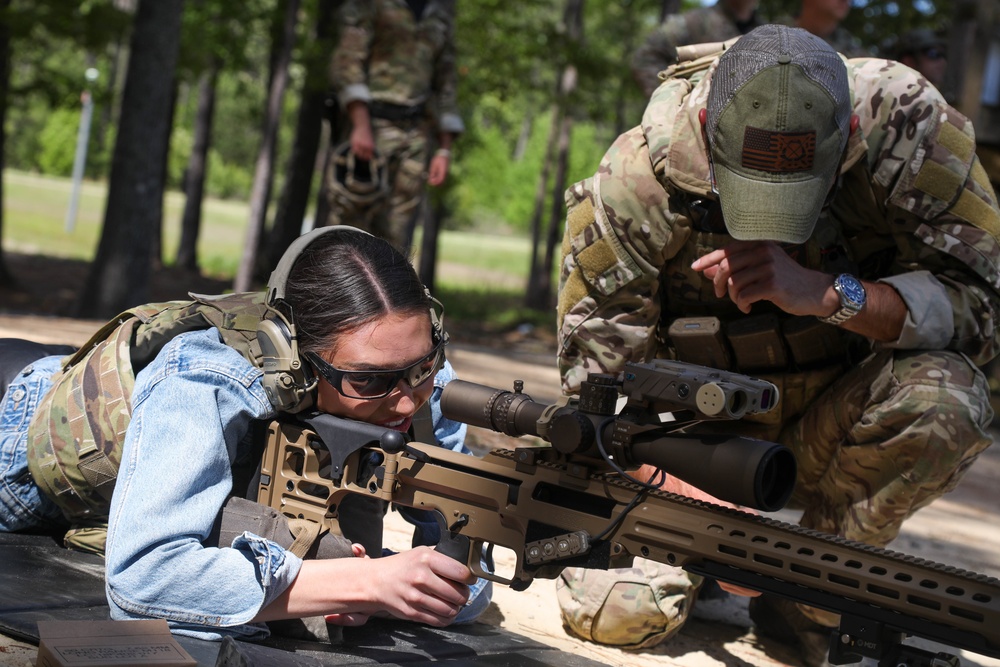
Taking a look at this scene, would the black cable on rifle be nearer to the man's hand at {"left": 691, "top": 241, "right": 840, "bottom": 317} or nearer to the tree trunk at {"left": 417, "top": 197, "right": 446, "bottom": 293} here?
the man's hand at {"left": 691, "top": 241, "right": 840, "bottom": 317}

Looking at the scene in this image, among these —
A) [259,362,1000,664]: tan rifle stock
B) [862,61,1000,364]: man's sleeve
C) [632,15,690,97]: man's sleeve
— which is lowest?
[259,362,1000,664]: tan rifle stock

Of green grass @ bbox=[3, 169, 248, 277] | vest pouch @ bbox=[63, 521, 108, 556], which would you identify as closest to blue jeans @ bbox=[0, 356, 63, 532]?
vest pouch @ bbox=[63, 521, 108, 556]

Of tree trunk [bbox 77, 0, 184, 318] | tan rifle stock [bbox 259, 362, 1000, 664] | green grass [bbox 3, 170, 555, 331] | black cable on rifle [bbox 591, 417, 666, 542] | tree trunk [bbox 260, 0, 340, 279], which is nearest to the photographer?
tan rifle stock [bbox 259, 362, 1000, 664]

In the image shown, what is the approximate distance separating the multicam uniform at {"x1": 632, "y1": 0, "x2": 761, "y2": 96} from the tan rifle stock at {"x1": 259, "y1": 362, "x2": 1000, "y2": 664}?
14.5 ft

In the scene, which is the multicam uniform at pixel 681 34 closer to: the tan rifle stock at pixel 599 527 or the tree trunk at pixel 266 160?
the tan rifle stock at pixel 599 527

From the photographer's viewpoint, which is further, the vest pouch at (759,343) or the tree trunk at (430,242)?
the tree trunk at (430,242)

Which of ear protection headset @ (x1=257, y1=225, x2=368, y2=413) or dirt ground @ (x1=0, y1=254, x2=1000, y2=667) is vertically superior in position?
ear protection headset @ (x1=257, y1=225, x2=368, y2=413)

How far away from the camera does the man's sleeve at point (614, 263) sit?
Result: 3.51 meters

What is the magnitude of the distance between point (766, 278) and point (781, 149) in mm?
364

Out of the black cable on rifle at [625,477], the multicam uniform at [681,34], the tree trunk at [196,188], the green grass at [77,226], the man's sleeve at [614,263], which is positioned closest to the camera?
the black cable on rifle at [625,477]

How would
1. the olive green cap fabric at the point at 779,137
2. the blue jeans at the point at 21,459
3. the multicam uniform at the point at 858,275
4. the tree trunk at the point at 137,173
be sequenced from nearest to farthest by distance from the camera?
1. the olive green cap fabric at the point at 779,137
2. the blue jeans at the point at 21,459
3. the multicam uniform at the point at 858,275
4. the tree trunk at the point at 137,173

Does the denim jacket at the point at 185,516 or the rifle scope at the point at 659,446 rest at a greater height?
the rifle scope at the point at 659,446

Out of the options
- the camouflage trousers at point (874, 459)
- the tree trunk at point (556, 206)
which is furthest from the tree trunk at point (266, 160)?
the camouflage trousers at point (874, 459)

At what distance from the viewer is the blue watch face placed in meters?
3.16
